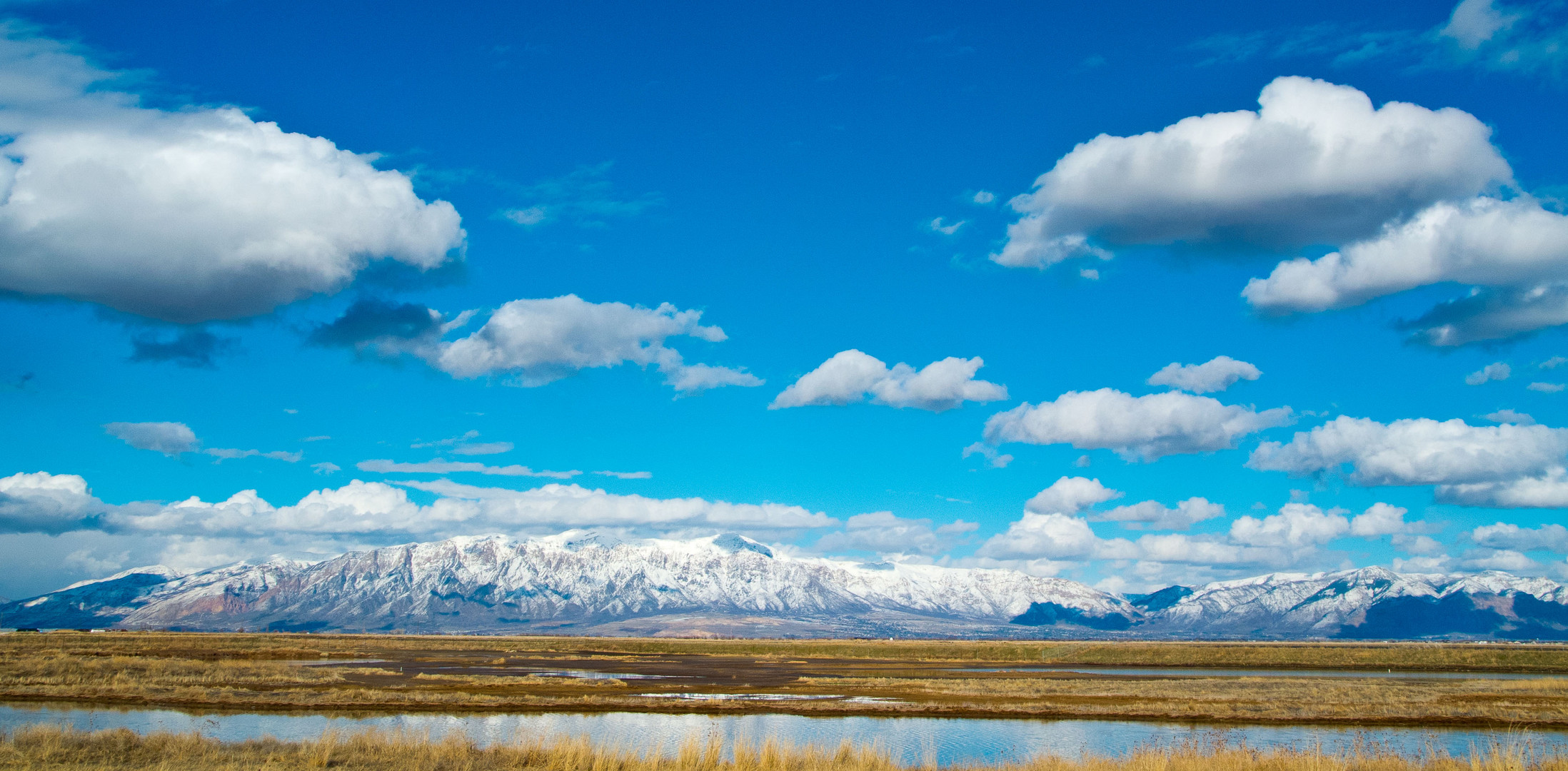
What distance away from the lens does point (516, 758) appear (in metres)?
29.1

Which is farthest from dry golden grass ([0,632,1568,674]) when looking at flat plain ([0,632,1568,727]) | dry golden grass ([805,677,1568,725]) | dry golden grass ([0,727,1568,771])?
dry golden grass ([0,727,1568,771])

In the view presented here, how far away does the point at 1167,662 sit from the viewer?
11306 centimetres

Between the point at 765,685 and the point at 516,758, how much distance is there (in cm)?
4139

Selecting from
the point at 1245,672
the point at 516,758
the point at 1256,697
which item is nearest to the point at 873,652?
the point at 1245,672

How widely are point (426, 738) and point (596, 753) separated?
6.57m

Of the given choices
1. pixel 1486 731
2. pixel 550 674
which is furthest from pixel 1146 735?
pixel 550 674

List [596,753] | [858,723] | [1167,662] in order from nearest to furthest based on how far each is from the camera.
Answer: [596,753] → [858,723] → [1167,662]

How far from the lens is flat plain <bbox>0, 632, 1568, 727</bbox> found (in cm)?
4972

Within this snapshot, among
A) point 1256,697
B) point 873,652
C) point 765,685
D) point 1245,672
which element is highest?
point 1256,697

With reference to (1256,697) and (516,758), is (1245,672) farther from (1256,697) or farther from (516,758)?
(516,758)

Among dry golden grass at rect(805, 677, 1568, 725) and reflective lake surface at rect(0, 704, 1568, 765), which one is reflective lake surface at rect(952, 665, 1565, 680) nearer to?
dry golden grass at rect(805, 677, 1568, 725)

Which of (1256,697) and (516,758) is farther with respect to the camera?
(1256,697)

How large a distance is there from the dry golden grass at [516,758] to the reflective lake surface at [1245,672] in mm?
61967

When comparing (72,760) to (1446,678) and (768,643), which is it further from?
(768,643)
